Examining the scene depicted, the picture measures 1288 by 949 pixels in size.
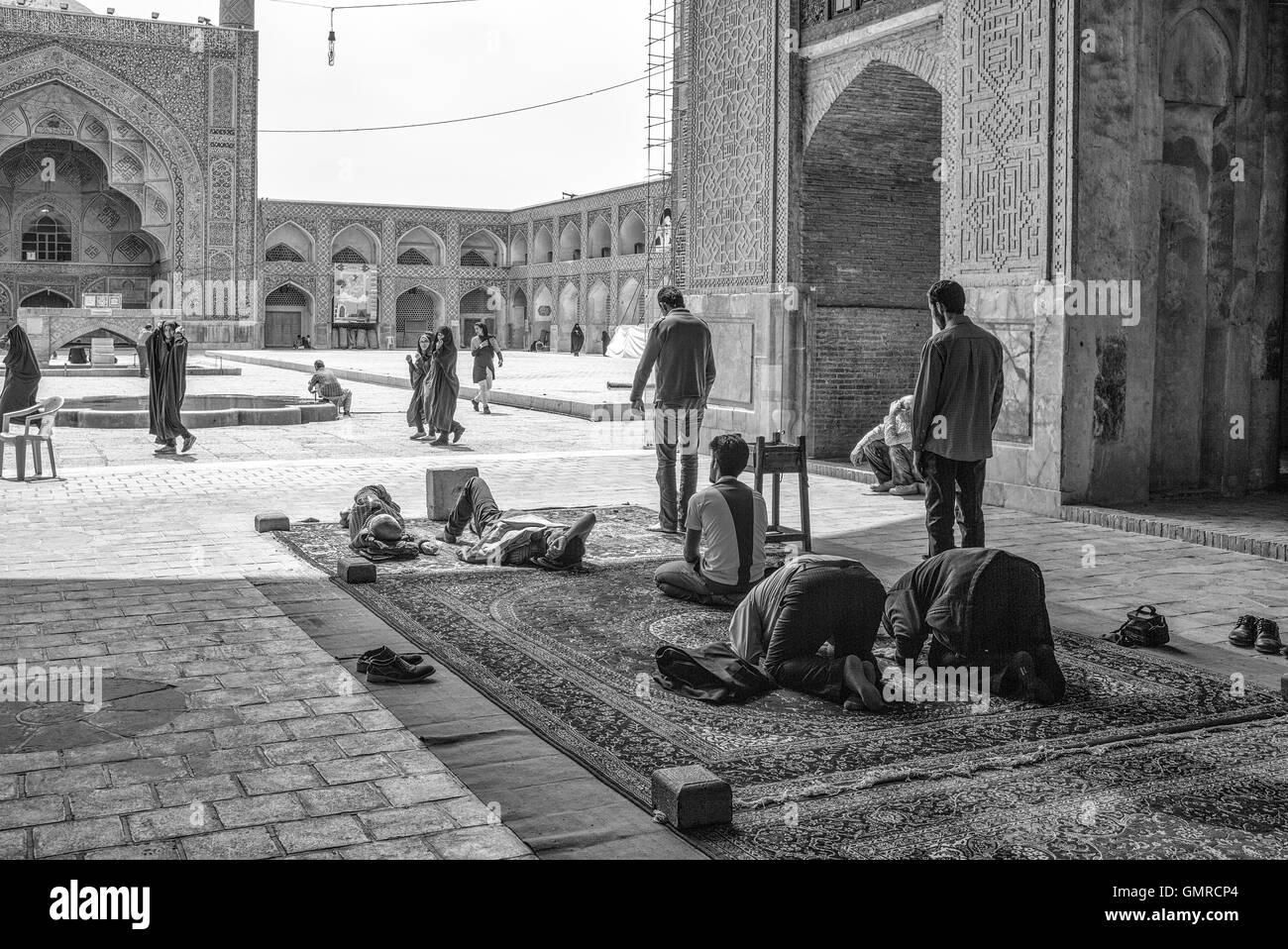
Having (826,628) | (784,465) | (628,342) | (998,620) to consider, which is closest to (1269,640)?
(998,620)

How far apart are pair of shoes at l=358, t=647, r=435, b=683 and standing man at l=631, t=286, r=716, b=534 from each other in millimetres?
3202

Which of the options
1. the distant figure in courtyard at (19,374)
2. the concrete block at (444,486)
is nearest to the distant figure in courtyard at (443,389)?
the distant figure in courtyard at (19,374)

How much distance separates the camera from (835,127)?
36.5ft

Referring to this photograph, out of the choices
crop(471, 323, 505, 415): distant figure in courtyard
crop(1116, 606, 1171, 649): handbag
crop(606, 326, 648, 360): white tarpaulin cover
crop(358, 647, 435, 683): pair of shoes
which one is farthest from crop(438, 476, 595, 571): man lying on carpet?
crop(606, 326, 648, 360): white tarpaulin cover

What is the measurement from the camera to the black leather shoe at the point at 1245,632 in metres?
4.97

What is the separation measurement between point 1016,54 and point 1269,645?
5204 mm

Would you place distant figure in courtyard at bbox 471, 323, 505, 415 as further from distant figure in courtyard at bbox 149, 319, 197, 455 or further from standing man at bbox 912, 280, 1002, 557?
standing man at bbox 912, 280, 1002, 557

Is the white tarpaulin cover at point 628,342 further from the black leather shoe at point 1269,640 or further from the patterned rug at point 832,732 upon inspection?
the black leather shoe at point 1269,640

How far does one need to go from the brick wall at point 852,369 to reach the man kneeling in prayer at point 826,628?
734 cm

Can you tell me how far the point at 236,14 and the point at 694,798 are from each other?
39837mm
